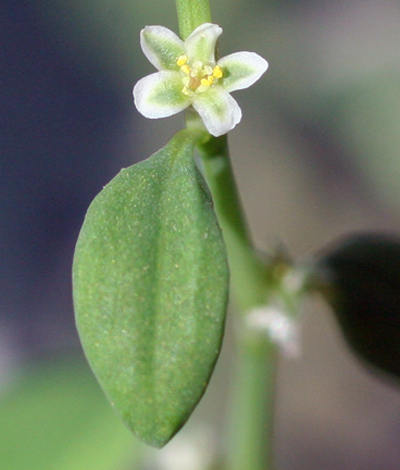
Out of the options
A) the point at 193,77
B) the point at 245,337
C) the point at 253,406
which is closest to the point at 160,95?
the point at 193,77

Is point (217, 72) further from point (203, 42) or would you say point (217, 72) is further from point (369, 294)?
point (369, 294)

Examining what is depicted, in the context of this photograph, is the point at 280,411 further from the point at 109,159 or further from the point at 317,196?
the point at 109,159

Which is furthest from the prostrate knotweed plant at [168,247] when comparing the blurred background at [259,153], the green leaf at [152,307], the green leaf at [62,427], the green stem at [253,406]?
the blurred background at [259,153]

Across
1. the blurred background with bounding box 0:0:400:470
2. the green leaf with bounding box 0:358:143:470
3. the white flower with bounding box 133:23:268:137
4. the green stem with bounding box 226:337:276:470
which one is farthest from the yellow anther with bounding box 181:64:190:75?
the blurred background with bounding box 0:0:400:470

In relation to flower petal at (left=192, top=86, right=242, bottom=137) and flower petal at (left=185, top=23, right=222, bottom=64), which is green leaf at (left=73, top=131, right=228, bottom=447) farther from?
flower petal at (left=185, top=23, right=222, bottom=64)

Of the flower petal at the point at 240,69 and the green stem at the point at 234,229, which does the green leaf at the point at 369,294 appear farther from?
the flower petal at the point at 240,69

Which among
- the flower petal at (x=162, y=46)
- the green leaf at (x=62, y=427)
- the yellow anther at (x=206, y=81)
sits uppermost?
the flower petal at (x=162, y=46)
